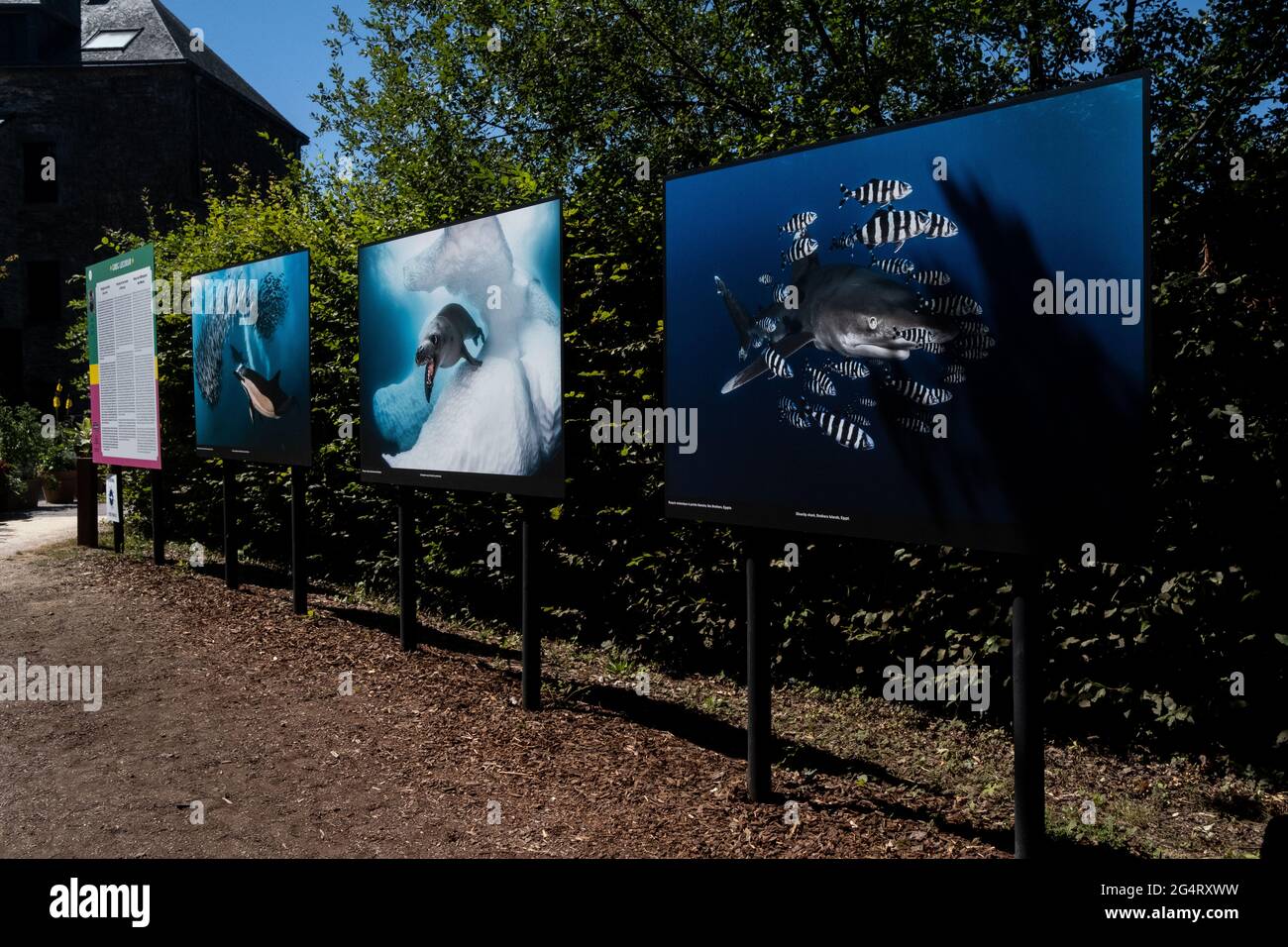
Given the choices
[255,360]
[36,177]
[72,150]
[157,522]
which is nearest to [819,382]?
[255,360]

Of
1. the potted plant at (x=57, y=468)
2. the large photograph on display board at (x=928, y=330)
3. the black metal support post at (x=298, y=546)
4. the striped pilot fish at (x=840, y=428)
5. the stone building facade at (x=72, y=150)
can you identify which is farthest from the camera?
the stone building facade at (x=72, y=150)

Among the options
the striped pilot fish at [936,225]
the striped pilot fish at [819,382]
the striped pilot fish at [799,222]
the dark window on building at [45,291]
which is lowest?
the striped pilot fish at [819,382]

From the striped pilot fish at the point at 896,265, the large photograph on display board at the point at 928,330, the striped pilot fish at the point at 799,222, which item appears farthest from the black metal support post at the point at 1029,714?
the striped pilot fish at the point at 799,222

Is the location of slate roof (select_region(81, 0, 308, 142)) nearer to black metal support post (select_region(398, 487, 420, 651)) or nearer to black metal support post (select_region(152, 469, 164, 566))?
black metal support post (select_region(152, 469, 164, 566))

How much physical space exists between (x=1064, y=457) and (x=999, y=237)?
88 cm

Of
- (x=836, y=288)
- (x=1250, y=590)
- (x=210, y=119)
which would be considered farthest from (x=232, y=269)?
(x=210, y=119)

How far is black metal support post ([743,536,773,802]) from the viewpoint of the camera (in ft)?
16.6

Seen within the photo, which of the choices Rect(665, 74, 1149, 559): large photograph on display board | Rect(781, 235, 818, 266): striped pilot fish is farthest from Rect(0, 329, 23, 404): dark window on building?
Rect(781, 235, 818, 266): striped pilot fish

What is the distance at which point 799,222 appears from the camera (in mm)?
4742

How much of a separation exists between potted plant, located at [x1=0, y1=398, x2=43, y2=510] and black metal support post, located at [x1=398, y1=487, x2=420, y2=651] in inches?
547

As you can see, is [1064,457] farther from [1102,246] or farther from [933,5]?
[933,5]

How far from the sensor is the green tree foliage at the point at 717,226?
5121 millimetres

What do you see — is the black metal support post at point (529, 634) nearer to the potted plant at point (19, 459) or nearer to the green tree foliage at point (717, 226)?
the green tree foliage at point (717, 226)

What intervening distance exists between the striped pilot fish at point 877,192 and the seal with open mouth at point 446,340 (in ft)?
10.3
